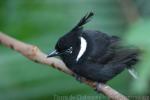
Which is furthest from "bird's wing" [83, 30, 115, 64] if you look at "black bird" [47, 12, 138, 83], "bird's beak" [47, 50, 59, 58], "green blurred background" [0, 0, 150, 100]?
"bird's beak" [47, 50, 59, 58]

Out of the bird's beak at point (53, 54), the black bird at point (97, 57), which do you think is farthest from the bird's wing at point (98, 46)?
the bird's beak at point (53, 54)

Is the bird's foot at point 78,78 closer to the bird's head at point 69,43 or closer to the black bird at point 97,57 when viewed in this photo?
the black bird at point 97,57

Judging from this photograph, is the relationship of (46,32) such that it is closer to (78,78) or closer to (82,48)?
(82,48)

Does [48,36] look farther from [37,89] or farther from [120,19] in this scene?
[120,19]

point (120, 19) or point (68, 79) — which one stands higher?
point (120, 19)

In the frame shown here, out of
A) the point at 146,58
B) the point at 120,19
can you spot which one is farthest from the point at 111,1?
the point at 146,58

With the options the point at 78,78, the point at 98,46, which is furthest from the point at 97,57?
the point at 78,78
